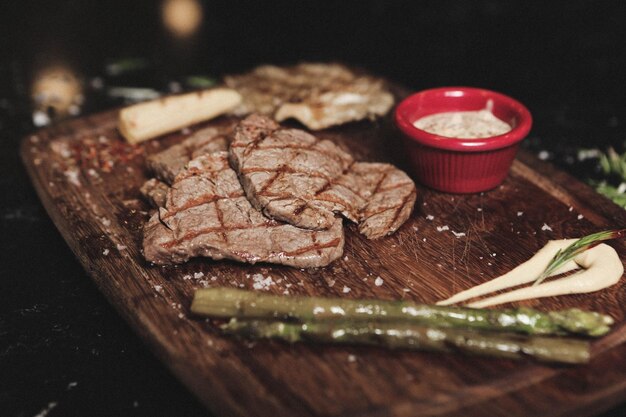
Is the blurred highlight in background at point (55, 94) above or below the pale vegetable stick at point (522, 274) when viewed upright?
above

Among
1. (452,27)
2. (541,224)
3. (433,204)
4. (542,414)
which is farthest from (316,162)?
(452,27)

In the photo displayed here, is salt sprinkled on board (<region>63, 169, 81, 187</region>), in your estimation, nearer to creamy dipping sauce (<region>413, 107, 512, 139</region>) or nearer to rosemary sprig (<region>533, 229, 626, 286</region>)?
creamy dipping sauce (<region>413, 107, 512, 139</region>)

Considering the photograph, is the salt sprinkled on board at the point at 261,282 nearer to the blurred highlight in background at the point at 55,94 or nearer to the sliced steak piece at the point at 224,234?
the sliced steak piece at the point at 224,234

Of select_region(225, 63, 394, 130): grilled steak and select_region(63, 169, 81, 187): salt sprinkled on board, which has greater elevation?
select_region(63, 169, 81, 187): salt sprinkled on board

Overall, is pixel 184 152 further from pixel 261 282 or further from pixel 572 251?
pixel 572 251

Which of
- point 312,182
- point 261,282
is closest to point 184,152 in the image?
point 312,182

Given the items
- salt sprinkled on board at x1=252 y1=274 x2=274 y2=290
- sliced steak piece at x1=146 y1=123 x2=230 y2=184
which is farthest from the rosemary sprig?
sliced steak piece at x1=146 y1=123 x2=230 y2=184

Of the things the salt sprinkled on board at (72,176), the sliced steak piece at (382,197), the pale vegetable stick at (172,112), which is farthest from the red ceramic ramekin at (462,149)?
the salt sprinkled on board at (72,176)
